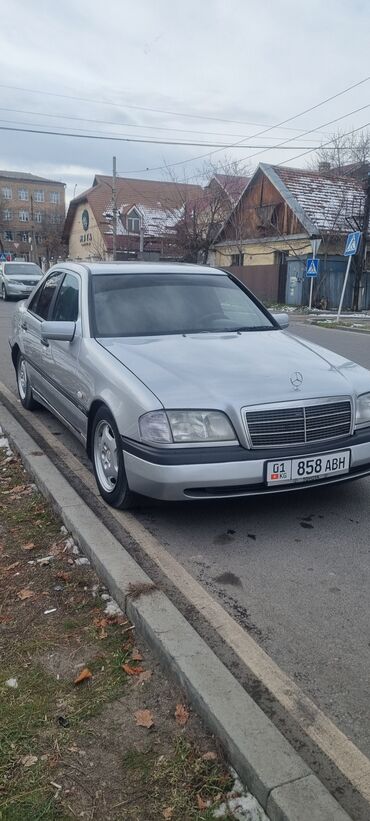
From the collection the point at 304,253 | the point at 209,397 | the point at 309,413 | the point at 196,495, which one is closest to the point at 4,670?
the point at 196,495

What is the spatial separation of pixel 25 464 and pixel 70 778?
3210mm

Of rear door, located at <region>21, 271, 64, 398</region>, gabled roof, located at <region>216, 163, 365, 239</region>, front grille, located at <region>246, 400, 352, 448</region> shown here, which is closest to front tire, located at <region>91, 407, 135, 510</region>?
front grille, located at <region>246, 400, 352, 448</region>

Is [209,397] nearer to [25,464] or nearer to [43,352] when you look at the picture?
[25,464]

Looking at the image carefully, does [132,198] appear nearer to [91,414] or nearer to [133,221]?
[133,221]

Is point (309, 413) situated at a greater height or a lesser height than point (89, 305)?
lesser

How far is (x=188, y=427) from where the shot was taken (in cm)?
366

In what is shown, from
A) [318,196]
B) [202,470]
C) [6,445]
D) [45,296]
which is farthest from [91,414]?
[318,196]

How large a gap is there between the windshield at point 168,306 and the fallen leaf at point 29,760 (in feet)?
10.0

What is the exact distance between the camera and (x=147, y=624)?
9.17 feet

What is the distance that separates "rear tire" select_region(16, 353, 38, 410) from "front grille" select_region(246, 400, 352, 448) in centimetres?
375

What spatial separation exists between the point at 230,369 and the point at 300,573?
1.30m

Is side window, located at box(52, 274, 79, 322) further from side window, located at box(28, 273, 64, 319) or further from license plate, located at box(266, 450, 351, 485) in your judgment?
license plate, located at box(266, 450, 351, 485)

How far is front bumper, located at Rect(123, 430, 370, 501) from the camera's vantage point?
362 cm

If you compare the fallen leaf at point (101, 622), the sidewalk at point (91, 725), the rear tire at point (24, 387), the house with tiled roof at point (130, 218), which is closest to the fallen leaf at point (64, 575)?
the sidewalk at point (91, 725)
